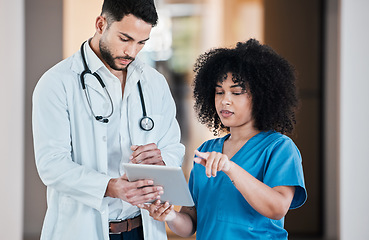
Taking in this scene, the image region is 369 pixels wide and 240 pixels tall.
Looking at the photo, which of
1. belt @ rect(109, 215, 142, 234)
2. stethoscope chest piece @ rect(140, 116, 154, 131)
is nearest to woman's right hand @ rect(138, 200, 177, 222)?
belt @ rect(109, 215, 142, 234)

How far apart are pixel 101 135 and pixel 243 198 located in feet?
1.80

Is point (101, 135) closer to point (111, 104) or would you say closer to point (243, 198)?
point (111, 104)

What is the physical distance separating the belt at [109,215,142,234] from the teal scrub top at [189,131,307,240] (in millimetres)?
253

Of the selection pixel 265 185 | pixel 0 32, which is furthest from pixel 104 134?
pixel 0 32

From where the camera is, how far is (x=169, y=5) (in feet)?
13.3

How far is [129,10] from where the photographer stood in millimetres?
1596

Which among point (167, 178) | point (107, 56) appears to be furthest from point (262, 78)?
point (107, 56)

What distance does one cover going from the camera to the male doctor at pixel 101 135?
149cm

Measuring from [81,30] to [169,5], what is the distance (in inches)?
33.1

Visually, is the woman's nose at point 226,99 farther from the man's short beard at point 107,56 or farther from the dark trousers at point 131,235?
the dark trousers at point 131,235

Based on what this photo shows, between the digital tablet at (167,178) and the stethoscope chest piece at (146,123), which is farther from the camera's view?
the stethoscope chest piece at (146,123)

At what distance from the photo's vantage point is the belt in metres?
1.57

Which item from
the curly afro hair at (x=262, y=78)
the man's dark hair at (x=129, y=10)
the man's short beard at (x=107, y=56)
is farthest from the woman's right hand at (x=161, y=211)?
the man's dark hair at (x=129, y=10)
